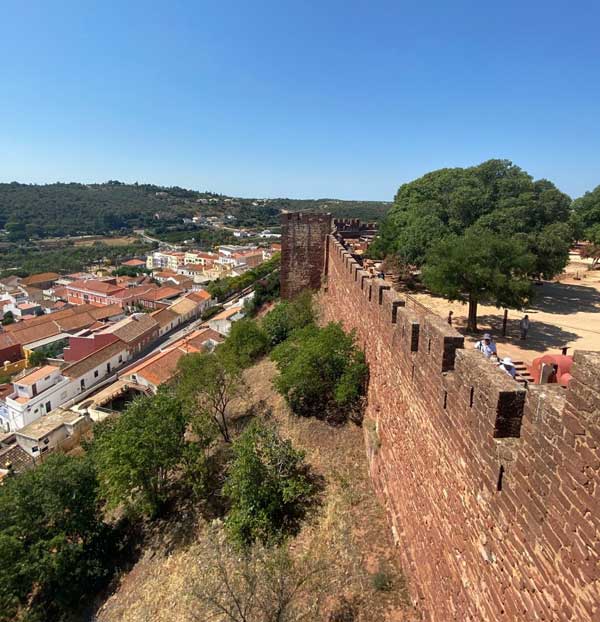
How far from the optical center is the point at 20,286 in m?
76.4

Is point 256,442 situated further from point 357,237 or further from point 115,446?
point 357,237

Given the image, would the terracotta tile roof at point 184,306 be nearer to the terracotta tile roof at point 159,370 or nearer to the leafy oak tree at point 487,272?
the terracotta tile roof at point 159,370

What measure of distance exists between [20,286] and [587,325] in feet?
286

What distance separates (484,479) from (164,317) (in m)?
53.1

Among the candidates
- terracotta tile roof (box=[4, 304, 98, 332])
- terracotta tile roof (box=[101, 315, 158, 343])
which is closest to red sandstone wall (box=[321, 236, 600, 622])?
terracotta tile roof (box=[101, 315, 158, 343])

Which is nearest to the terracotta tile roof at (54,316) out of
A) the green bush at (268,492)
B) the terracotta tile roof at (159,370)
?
the terracotta tile roof at (159,370)

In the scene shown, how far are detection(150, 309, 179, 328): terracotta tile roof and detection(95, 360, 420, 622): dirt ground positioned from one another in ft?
140

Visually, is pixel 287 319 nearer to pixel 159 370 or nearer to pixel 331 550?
pixel 331 550

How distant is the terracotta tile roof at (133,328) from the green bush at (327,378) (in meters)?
38.1

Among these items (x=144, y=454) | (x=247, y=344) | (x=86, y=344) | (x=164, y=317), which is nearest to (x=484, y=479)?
(x=144, y=454)

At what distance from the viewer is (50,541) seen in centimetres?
1296

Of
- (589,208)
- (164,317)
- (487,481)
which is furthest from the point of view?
(164,317)

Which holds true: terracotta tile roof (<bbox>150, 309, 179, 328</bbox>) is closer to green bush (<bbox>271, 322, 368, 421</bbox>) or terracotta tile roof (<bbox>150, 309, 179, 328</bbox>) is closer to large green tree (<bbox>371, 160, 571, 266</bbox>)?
large green tree (<bbox>371, 160, 571, 266</bbox>)

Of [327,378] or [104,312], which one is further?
[104,312]
